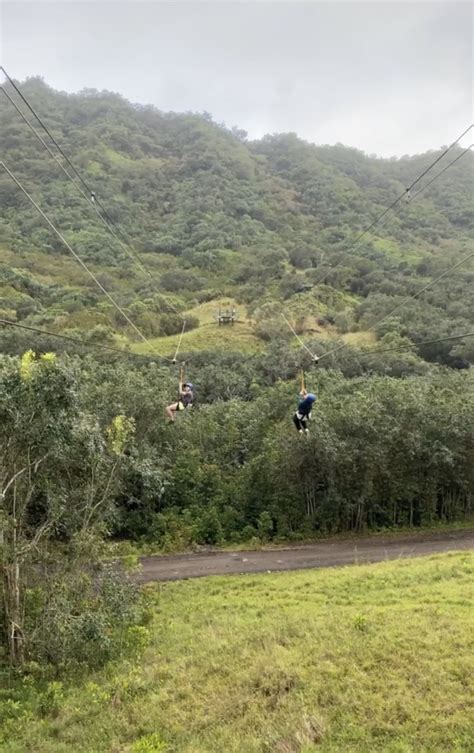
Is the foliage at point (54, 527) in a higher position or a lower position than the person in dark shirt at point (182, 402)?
lower

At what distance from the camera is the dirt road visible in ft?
70.9

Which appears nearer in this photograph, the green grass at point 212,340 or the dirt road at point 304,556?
the dirt road at point 304,556

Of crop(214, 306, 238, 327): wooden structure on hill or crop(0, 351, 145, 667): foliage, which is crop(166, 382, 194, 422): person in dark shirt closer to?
crop(0, 351, 145, 667): foliage

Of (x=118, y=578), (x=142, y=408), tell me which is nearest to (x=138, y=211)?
(x=142, y=408)

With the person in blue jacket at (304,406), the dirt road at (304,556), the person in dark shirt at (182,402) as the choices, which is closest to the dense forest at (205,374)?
the person in dark shirt at (182,402)

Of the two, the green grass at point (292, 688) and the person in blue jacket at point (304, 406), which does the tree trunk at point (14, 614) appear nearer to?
the green grass at point (292, 688)

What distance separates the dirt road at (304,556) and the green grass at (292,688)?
7102 mm

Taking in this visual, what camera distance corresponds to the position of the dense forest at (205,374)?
1358 cm

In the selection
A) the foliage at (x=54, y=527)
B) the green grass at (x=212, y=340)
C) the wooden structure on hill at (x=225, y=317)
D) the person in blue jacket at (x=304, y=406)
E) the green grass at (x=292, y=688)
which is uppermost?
the wooden structure on hill at (x=225, y=317)

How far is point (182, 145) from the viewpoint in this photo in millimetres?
156500

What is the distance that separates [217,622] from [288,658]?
390 centimetres

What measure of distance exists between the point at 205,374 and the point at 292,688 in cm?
3345

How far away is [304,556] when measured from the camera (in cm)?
2311

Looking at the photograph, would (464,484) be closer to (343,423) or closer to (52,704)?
(343,423)
